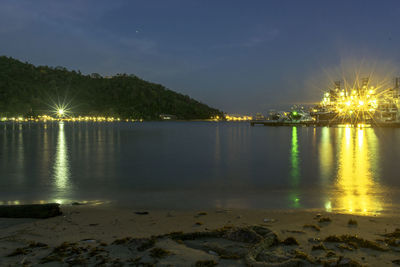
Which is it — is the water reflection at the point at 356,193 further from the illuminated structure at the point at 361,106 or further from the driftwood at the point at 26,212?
the illuminated structure at the point at 361,106

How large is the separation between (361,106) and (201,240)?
147709mm

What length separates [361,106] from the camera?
449ft

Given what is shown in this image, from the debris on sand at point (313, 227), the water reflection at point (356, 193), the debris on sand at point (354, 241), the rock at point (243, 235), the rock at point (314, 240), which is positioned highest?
the rock at point (243, 235)

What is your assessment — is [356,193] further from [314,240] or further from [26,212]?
[26,212]

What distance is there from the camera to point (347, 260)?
15.6 ft

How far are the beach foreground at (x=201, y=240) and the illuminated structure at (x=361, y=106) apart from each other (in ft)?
370

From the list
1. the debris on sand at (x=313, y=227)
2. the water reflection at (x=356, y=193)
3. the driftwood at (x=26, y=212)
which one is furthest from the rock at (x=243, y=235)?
the driftwood at (x=26, y=212)

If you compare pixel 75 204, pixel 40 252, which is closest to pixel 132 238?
pixel 40 252

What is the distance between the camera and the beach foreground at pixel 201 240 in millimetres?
4852

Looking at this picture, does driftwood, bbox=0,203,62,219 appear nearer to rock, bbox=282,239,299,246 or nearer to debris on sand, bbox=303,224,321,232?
rock, bbox=282,239,299,246

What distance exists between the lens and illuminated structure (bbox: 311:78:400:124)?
114m

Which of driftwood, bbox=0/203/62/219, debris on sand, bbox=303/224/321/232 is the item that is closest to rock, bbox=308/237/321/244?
debris on sand, bbox=303/224/321/232

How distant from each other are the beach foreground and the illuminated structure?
113 meters

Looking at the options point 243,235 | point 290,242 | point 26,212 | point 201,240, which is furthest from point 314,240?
point 26,212
